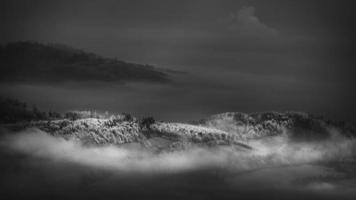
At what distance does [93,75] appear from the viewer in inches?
3787

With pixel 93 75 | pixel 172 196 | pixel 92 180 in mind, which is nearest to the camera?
pixel 172 196

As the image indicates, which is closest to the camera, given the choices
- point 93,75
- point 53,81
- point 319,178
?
point 319,178

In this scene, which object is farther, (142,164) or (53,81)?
(53,81)

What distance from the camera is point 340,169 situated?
254 ft

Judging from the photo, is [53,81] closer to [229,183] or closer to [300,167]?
[229,183]

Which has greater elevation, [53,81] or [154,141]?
[53,81]

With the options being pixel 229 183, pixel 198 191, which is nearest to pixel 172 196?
pixel 198 191

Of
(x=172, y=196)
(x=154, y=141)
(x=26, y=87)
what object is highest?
(x=26, y=87)

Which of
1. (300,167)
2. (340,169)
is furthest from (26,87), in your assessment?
(340,169)

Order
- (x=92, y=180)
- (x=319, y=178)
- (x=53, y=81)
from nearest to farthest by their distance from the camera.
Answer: (x=92, y=180)
(x=319, y=178)
(x=53, y=81)

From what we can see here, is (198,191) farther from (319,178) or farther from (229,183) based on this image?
(319,178)

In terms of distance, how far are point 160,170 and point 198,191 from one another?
32.5 feet

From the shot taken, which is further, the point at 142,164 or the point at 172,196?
the point at 142,164

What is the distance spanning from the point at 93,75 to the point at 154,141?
23.0 metres
